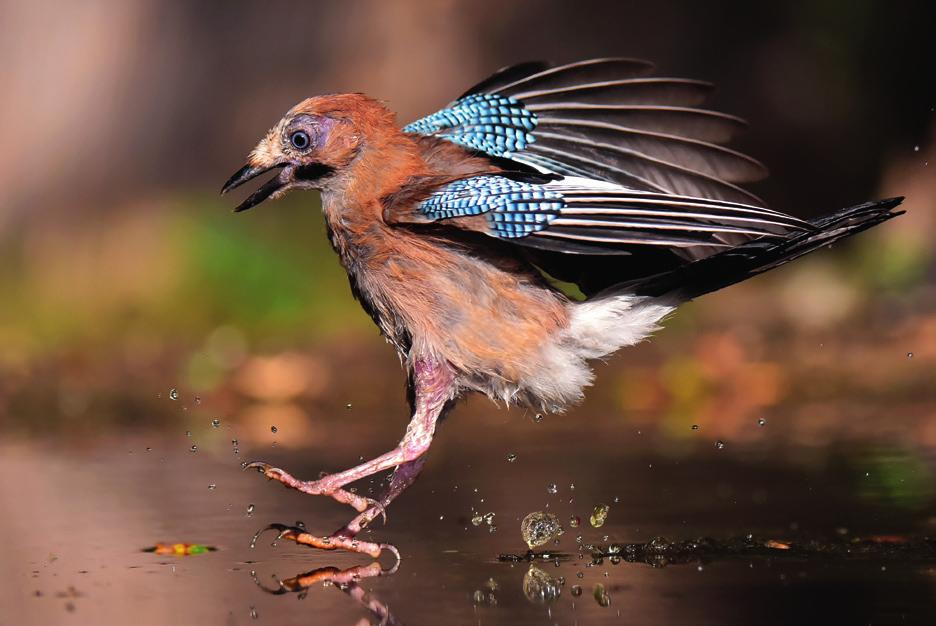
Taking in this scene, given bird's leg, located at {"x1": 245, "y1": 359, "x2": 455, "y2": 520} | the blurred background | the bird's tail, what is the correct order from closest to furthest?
the bird's tail
bird's leg, located at {"x1": 245, "y1": 359, "x2": 455, "y2": 520}
the blurred background

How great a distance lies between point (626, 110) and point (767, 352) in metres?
2.84

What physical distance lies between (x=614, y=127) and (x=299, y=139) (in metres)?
1.34

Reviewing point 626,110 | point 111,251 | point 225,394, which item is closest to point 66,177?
point 111,251

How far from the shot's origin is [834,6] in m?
10.6

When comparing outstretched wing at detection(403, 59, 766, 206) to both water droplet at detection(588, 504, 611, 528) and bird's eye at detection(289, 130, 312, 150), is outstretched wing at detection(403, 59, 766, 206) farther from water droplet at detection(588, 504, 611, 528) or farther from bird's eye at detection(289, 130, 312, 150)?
water droplet at detection(588, 504, 611, 528)

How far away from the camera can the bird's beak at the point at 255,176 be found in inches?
221

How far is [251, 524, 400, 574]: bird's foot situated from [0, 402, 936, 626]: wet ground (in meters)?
0.06

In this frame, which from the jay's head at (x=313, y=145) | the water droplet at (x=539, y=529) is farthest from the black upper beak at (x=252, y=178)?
the water droplet at (x=539, y=529)

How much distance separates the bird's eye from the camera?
5.69 m

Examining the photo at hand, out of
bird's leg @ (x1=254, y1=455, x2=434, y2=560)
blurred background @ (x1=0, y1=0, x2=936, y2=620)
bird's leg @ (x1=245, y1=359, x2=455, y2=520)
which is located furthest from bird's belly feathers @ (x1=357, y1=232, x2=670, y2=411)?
blurred background @ (x1=0, y1=0, x2=936, y2=620)

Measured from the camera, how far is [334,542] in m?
5.20

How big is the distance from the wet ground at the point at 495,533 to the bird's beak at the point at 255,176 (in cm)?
124

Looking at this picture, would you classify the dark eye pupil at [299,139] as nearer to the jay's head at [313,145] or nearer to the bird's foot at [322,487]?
the jay's head at [313,145]

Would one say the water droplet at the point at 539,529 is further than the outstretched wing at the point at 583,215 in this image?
Yes
